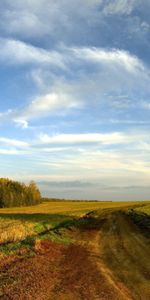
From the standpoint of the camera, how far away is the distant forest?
117812mm

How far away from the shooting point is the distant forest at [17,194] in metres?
118

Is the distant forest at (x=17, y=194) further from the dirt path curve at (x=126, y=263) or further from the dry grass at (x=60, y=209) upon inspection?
the dirt path curve at (x=126, y=263)

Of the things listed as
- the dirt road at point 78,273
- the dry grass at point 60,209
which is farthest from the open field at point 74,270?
the dry grass at point 60,209

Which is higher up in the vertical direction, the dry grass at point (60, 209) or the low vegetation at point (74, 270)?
the dry grass at point (60, 209)

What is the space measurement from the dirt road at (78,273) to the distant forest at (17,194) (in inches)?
3727

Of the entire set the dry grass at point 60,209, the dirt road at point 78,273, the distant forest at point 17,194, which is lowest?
the dirt road at point 78,273

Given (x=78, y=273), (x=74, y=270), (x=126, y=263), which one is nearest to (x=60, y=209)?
(x=126, y=263)

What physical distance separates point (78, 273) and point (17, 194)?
108078 mm

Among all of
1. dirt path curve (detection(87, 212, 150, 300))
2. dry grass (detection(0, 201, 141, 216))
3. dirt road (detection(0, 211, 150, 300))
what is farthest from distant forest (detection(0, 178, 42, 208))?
dirt road (detection(0, 211, 150, 300))

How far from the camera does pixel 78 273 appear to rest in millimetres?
17125

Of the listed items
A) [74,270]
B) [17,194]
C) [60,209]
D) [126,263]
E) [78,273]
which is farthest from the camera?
[17,194]

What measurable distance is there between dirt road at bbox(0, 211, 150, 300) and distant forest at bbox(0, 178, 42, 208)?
94667 millimetres

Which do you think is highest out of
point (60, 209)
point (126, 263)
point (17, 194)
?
point (17, 194)

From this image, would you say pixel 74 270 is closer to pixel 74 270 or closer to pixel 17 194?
pixel 74 270
